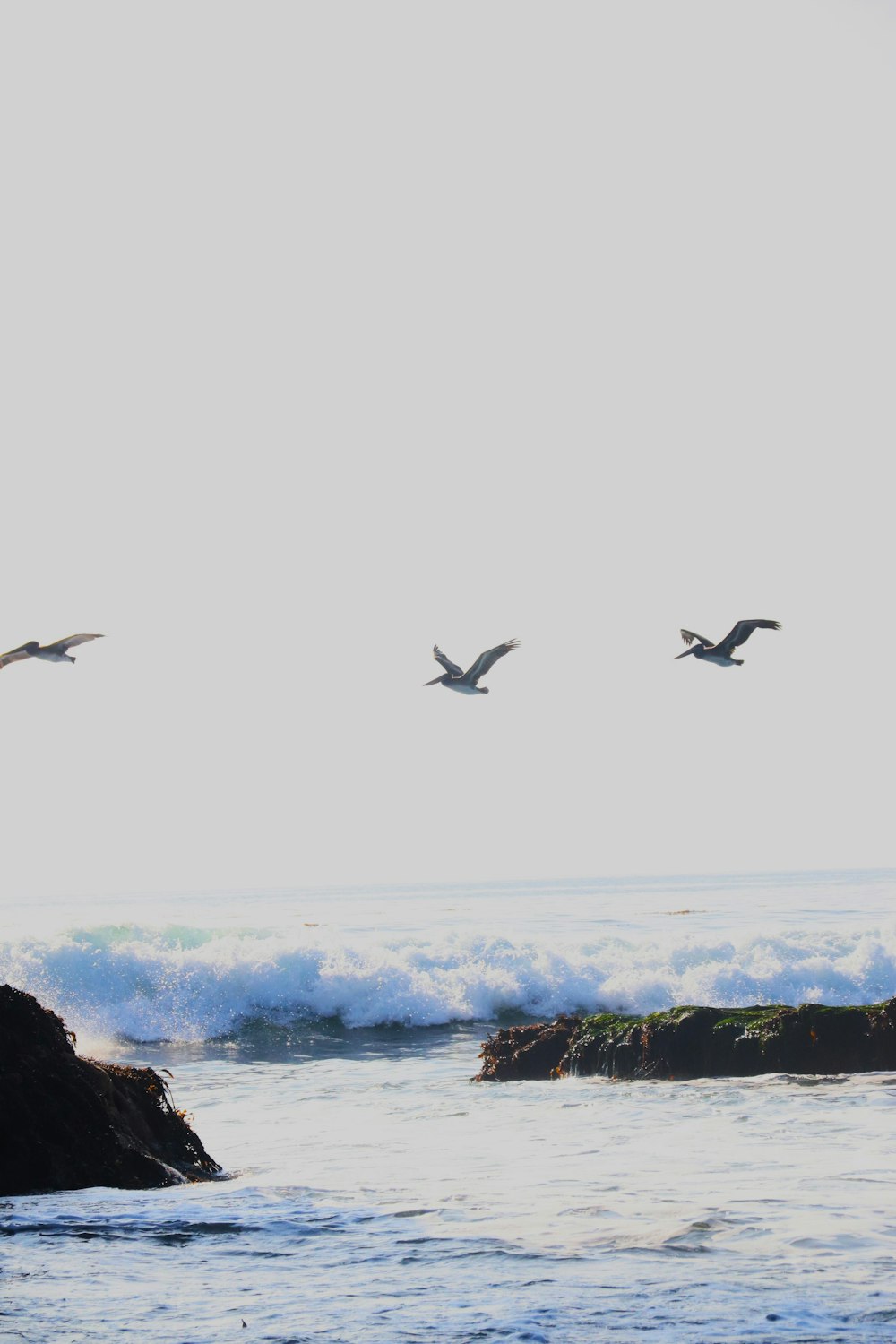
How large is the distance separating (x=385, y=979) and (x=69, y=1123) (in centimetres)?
1879

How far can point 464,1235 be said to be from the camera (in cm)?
903

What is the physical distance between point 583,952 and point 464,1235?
2544 centimetres

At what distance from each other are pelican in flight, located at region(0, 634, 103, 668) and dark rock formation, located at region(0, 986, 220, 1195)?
5.69 meters

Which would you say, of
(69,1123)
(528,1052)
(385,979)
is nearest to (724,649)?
(528,1052)

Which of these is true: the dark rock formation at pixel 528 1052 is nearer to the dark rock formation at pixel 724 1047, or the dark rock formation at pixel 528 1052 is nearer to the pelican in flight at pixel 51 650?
the dark rock formation at pixel 724 1047

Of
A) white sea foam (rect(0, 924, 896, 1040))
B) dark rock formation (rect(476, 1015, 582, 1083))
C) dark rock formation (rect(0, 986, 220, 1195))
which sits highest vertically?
dark rock formation (rect(0, 986, 220, 1195))

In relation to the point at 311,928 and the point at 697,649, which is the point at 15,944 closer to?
the point at 311,928

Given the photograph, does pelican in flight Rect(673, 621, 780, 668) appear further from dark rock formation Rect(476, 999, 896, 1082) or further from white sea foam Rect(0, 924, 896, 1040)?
white sea foam Rect(0, 924, 896, 1040)

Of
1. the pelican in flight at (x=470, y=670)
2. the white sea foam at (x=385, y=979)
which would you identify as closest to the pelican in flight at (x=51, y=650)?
the pelican in flight at (x=470, y=670)

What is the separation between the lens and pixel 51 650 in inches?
631

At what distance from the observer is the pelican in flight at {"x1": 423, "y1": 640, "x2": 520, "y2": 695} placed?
17.2 meters

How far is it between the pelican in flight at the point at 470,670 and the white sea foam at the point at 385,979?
37.1 feet

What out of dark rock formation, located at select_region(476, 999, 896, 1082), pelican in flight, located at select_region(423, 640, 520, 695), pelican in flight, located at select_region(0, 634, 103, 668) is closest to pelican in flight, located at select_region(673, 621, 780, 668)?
pelican in flight, located at select_region(423, 640, 520, 695)

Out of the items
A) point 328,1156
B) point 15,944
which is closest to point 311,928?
point 15,944
